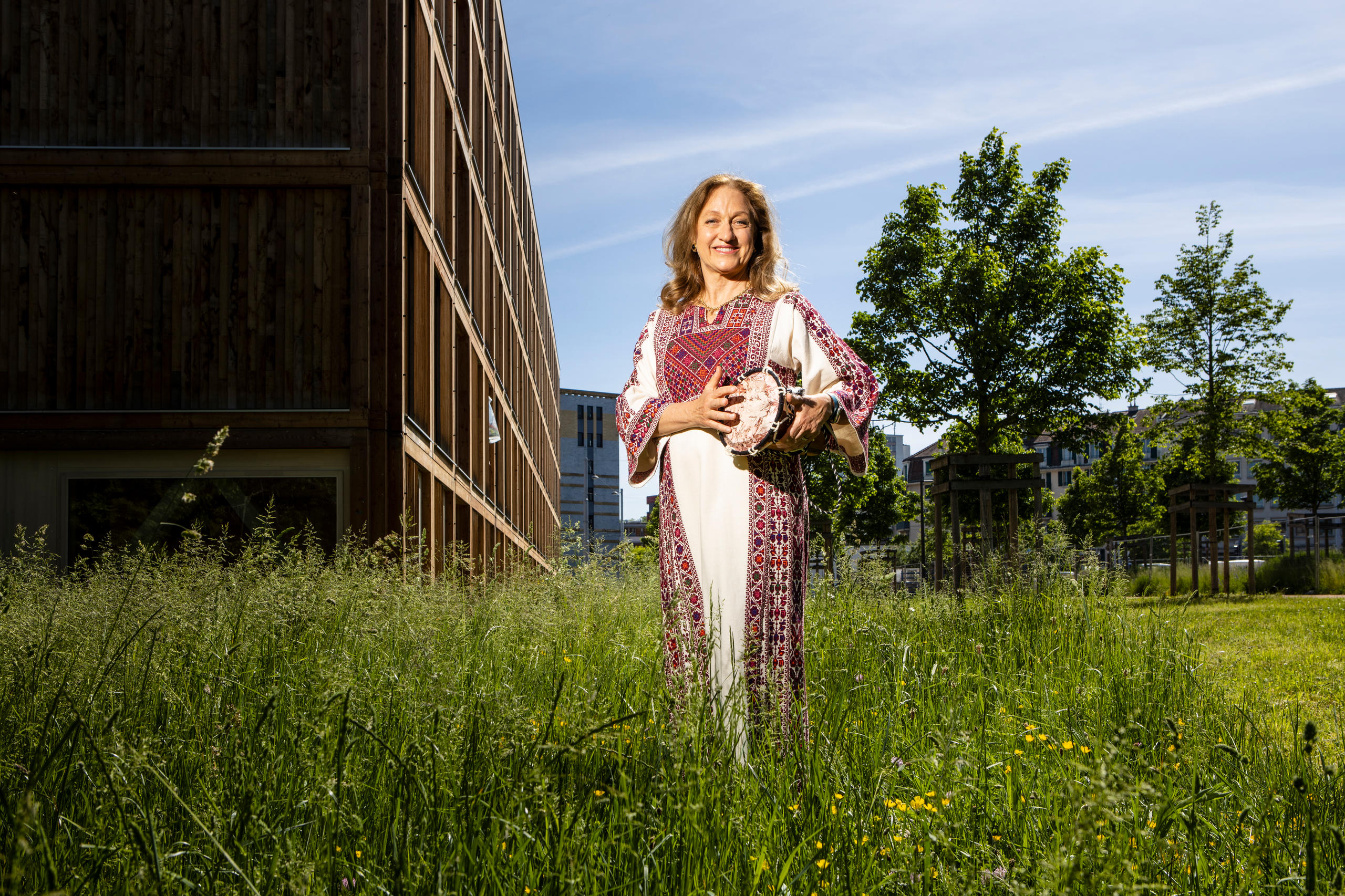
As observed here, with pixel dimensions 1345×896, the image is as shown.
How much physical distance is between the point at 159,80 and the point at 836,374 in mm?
9506

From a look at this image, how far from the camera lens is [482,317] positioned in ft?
59.4

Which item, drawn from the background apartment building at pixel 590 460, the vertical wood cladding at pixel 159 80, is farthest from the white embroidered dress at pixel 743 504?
the background apartment building at pixel 590 460

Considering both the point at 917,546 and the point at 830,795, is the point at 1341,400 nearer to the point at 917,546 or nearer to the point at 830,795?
the point at 917,546

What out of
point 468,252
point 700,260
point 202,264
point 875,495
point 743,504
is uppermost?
point 468,252

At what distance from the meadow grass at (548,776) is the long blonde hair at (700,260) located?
128 centimetres

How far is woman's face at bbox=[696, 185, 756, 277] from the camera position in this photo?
121 inches

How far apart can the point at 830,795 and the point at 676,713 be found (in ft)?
1.43

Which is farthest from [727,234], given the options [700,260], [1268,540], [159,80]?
[1268,540]

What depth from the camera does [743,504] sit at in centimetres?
277

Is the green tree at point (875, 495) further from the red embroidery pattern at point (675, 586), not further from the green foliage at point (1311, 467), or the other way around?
the red embroidery pattern at point (675, 586)

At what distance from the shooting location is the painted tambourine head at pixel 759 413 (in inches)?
104

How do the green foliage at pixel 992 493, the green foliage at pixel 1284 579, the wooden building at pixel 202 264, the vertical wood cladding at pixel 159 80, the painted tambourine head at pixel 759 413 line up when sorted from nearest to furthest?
the painted tambourine head at pixel 759 413 → the wooden building at pixel 202 264 → the vertical wood cladding at pixel 159 80 → the green foliage at pixel 992 493 → the green foliage at pixel 1284 579

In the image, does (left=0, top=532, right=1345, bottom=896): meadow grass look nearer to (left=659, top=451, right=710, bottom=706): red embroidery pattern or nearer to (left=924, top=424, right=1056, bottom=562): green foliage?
(left=659, top=451, right=710, bottom=706): red embroidery pattern

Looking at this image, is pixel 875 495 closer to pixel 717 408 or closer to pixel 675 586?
pixel 675 586
